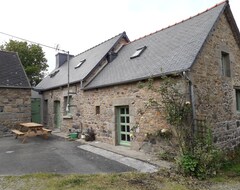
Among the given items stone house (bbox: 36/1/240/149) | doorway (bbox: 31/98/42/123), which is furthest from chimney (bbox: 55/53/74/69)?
stone house (bbox: 36/1/240/149)

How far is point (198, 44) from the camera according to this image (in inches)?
301

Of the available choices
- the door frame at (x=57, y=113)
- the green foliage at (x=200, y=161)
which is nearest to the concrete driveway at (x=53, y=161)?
the green foliage at (x=200, y=161)

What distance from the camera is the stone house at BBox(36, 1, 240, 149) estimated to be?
24.5 ft

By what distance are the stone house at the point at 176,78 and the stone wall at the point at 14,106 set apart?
389 centimetres

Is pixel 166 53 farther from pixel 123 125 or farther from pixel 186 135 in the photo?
pixel 186 135

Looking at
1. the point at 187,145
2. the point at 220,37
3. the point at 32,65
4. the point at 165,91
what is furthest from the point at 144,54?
the point at 32,65

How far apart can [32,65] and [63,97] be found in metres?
17.7

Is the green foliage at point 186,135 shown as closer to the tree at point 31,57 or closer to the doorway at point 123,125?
the doorway at point 123,125

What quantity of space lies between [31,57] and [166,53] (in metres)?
24.0

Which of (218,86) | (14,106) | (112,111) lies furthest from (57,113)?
(218,86)

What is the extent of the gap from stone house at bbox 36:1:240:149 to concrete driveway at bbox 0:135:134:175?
177 cm

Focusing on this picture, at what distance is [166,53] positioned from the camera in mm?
8883

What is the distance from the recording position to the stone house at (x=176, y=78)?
7.48 metres

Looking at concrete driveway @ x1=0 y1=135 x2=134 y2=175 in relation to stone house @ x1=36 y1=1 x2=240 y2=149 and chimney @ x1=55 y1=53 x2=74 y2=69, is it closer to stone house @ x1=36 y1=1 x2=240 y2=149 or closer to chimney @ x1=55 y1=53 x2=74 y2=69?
stone house @ x1=36 y1=1 x2=240 y2=149
